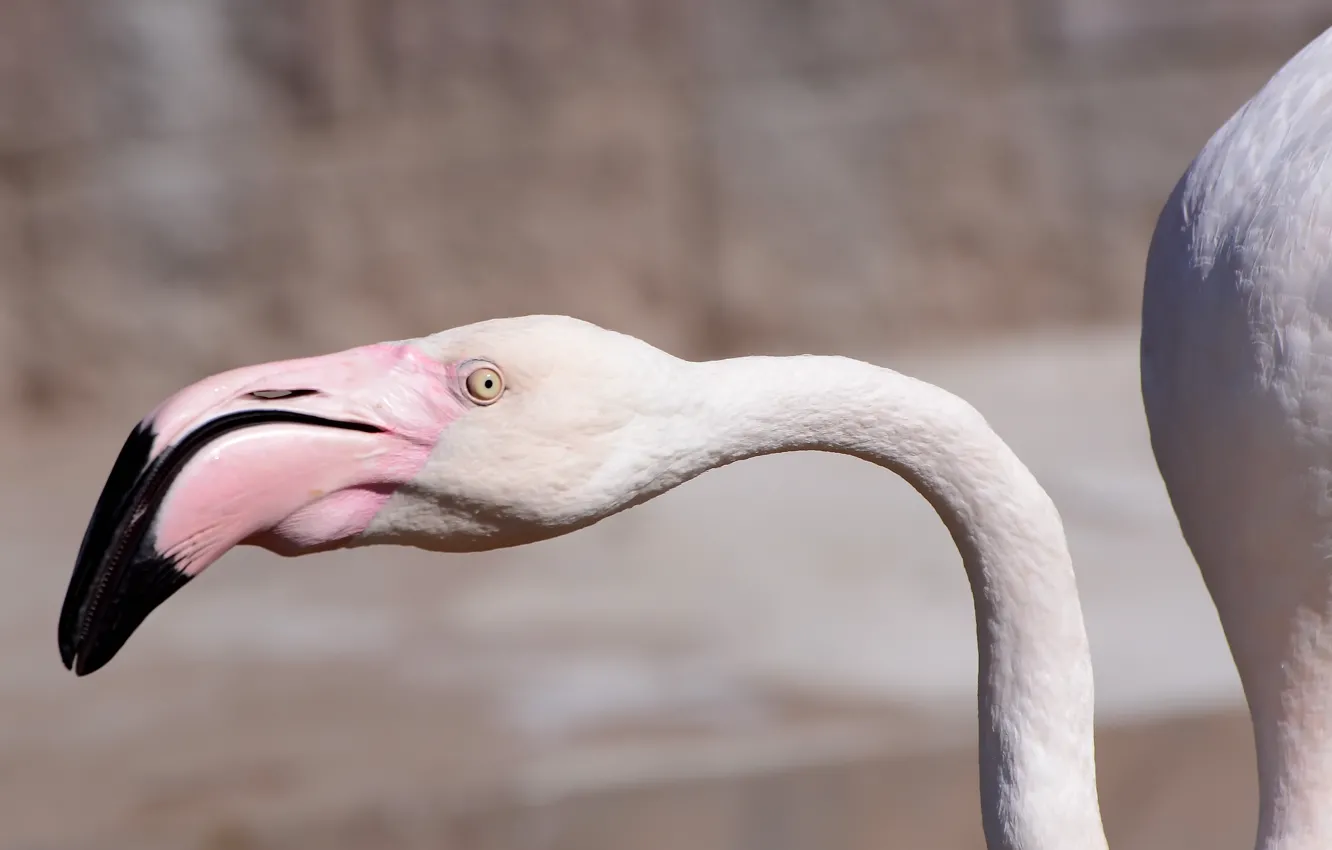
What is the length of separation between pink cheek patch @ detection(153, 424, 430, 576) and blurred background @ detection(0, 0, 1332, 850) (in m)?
2.05

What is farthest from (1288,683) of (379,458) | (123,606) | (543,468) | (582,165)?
(582,165)

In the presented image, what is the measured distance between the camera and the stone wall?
4387 millimetres

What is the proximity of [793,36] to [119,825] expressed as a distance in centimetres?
299

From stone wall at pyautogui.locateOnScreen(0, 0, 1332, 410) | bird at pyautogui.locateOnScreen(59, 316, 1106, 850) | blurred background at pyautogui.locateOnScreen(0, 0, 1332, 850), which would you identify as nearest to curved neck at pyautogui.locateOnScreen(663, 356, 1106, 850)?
bird at pyautogui.locateOnScreen(59, 316, 1106, 850)

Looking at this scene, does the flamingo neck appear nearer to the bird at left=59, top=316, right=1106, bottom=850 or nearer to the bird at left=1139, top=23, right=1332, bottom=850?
the bird at left=1139, top=23, right=1332, bottom=850

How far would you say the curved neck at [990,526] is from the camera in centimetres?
110

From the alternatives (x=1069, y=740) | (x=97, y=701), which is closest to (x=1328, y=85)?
(x=1069, y=740)

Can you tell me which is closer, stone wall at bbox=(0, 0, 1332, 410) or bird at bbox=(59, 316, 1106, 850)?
bird at bbox=(59, 316, 1106, 850)

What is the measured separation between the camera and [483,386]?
1.05 metres

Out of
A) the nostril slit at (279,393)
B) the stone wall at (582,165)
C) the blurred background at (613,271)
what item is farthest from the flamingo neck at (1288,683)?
the stone wall at (582,165)

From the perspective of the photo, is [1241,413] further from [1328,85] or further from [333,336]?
[333,336]

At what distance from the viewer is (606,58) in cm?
448

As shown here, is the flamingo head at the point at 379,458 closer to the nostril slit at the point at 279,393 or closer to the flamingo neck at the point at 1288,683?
the nostril slit at the point at 279,393

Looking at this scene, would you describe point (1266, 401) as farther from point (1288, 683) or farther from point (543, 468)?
point (543, 468)
